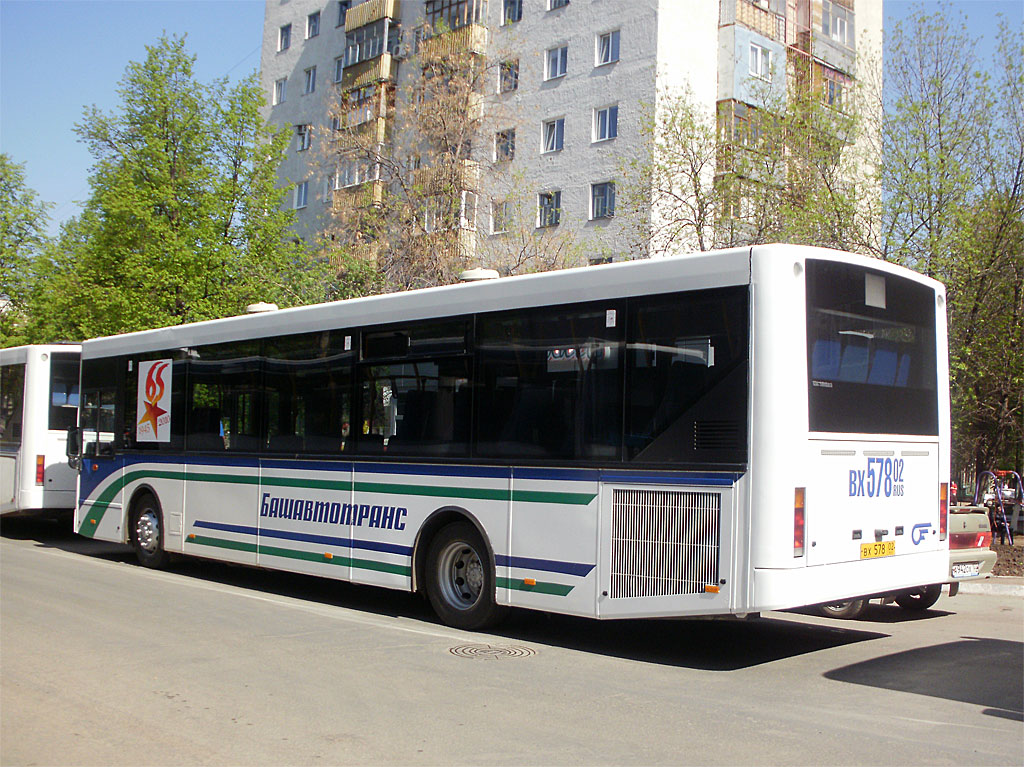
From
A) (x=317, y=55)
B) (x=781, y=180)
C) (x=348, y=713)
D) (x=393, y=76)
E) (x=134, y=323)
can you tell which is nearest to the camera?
(x=348, y=713)

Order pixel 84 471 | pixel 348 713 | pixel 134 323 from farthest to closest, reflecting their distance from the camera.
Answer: pixel 134 323 < pixel 84 471 < pixel 348 713

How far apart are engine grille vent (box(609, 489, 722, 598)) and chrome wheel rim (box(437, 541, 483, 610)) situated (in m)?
1.86

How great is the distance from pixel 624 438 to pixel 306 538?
15.0 feet

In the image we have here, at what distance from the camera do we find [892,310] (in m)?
8.48

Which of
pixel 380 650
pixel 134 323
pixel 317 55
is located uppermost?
pixel 317 55

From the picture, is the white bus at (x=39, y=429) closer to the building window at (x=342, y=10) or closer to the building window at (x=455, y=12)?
the building window at (x=455, y=12)

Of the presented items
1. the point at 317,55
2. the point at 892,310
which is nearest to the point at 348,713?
the point at 892,310

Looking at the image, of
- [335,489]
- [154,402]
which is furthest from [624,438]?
[154,402]

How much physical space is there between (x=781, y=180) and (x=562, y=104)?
17.0 m

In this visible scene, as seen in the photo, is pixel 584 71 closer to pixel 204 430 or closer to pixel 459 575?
pixel 204 430

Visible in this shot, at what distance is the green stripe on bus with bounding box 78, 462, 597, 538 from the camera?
8.75 metres

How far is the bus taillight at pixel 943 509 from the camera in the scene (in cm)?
882

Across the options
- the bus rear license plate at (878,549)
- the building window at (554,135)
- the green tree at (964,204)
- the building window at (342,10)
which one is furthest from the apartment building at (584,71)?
the bus rear license plate at (878,549)

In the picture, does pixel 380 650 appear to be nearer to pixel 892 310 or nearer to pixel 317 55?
pixel 892 310
